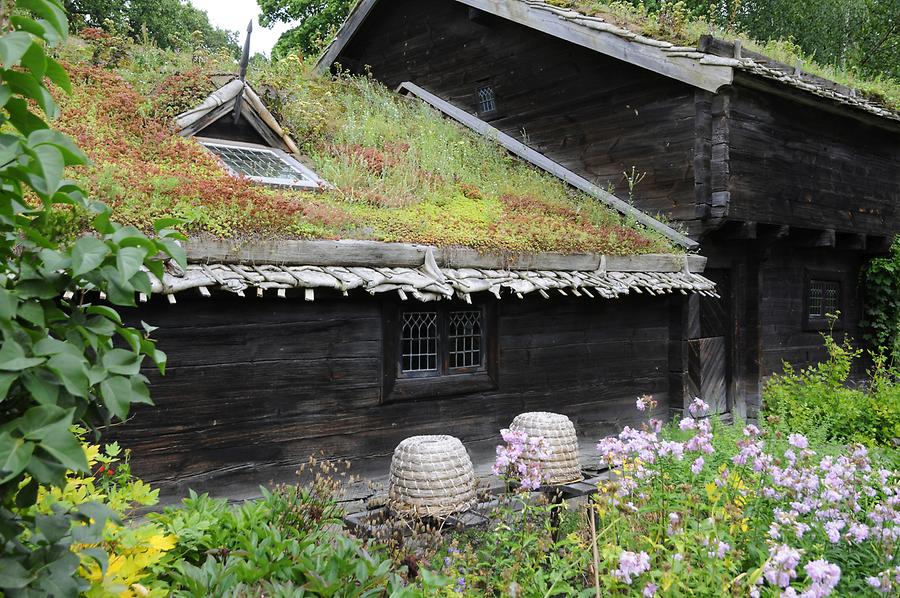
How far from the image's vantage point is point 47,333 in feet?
6.24

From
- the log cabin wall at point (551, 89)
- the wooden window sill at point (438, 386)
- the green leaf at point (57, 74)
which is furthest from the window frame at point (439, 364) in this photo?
the green leaf at point (57, 74)

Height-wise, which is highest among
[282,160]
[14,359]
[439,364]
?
[282,160]

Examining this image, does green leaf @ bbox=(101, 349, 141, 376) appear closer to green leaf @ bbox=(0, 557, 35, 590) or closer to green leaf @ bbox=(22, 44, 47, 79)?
green leaf @ bbox=(0, 557, 35, 590)

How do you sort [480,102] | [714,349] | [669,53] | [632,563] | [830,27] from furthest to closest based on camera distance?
1. [830,27]
2. [480,102]
3. [714,349]
4. [669,53]
5. [632,563]

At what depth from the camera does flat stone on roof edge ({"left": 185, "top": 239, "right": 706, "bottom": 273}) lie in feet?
19.3

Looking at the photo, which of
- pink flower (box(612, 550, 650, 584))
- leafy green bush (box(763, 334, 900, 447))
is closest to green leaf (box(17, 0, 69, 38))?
pink flower (box(612, 550, 650, 584))

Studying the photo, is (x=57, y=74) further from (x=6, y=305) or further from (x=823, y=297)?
(x=823, y=297)

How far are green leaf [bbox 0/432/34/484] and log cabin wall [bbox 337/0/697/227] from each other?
30.3ft

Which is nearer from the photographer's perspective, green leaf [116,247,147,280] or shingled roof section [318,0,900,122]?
green leaf [116,247,147,280]

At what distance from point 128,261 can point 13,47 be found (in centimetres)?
58

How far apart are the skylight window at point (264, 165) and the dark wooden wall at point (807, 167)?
223 inches

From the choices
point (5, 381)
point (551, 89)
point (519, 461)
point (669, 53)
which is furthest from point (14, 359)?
point (551, 89)

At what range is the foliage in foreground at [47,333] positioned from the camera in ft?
5.58

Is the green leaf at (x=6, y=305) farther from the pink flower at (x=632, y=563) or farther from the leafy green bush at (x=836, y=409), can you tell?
the leafy green bush at (x=836, y=409)
